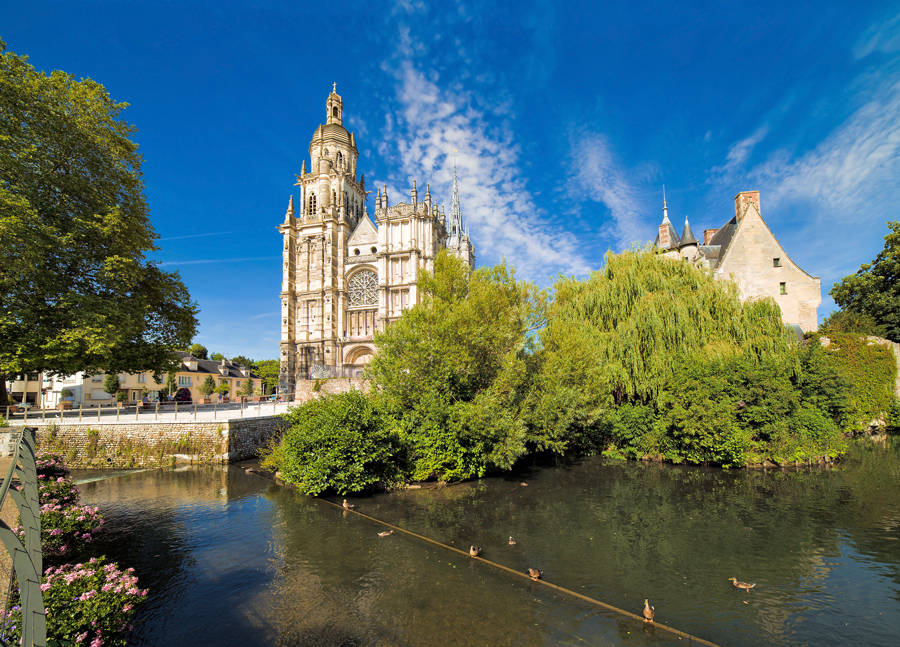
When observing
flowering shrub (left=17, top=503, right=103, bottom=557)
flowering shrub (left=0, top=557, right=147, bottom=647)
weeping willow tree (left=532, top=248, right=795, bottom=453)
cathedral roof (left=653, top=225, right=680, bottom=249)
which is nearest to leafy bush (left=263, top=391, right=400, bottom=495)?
flowering shrub (left=17, top=503, right=103, bottom=557)

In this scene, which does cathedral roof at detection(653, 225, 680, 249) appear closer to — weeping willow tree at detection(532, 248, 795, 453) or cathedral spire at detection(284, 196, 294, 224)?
weeping willow tree at detection(532, 248, 795, 453)

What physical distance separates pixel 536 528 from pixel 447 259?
34.1ft

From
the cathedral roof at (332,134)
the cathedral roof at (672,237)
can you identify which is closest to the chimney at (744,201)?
the cathedral roof at (672,237)

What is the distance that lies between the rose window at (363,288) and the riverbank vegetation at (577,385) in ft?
90.0

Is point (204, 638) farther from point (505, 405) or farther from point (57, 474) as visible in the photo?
point (505, 405)

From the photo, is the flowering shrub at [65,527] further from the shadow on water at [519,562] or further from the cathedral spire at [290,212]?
the cathedral spire at [290,212]

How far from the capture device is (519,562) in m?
8.29

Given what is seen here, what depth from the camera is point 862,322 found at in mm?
24875

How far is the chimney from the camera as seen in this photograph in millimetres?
27062

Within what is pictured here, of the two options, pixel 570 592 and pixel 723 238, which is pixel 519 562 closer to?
pixel 570 592

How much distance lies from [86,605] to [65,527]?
218 inches

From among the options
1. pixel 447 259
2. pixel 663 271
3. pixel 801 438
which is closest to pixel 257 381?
pixel 447 259

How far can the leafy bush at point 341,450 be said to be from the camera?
1265 cm

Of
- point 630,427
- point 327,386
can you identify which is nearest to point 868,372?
point 630,427
